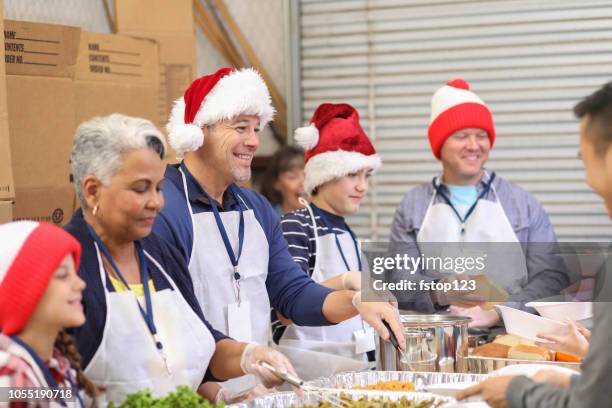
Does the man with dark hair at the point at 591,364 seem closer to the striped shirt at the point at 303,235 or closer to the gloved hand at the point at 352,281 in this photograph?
the gloved hand at the point at 352,281

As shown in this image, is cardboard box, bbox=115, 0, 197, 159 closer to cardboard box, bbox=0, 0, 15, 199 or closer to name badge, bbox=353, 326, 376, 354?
cardboard box, bbox=0, 0, 15, 199

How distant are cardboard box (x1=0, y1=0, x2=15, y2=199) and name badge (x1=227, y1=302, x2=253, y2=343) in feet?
3.18

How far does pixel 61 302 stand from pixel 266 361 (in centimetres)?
75

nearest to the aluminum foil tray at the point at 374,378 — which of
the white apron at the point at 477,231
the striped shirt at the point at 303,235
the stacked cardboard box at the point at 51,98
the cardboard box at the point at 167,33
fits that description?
the striped shirt at the point at 303,235

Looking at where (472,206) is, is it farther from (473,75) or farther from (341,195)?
(473,75)

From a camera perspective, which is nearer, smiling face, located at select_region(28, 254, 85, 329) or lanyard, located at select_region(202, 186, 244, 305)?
smiling face, located at select_region(28, 254, 85, 329)

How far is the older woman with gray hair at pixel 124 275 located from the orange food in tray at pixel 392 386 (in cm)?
Answer: 32

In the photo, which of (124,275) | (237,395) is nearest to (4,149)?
(124,275)

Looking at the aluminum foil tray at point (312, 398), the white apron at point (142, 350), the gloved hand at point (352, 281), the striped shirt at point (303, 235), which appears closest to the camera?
the white apron at point (142, 350)

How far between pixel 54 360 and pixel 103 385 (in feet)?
0.98

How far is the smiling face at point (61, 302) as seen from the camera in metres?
1.83

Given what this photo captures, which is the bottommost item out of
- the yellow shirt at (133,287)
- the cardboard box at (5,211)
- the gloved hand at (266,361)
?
the gloved hand at (266,361)

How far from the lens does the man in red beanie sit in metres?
4.04

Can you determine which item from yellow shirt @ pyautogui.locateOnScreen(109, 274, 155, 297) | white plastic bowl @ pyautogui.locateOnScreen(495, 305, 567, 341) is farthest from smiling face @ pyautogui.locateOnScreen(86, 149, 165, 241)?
white plastic bowl @ pyautogui.locateOnScreen(495, 305, 567, 341)
